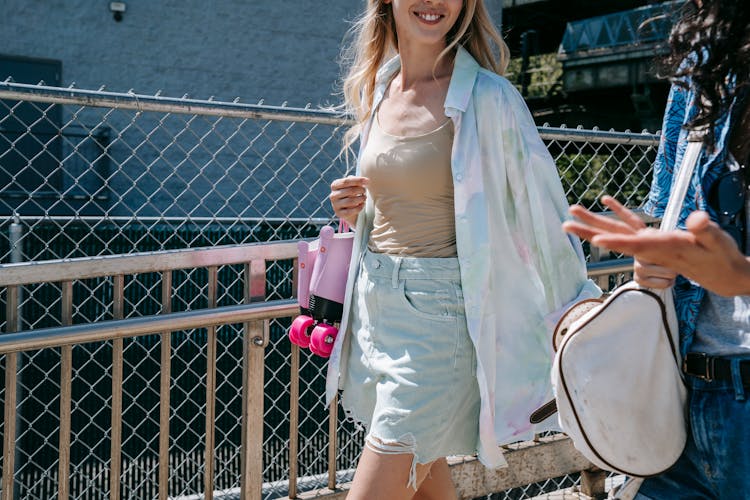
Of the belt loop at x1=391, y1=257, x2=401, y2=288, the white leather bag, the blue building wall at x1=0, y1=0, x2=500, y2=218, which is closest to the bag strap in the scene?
the white leather bag

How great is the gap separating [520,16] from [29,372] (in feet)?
78.1

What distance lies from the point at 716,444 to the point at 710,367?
12 cm

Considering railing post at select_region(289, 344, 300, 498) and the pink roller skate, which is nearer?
the pink roller skate

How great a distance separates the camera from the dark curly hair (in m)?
1.23

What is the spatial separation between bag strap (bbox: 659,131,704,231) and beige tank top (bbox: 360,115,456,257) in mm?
918

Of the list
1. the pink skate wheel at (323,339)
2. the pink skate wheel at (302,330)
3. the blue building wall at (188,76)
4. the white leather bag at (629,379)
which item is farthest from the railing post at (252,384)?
the blue building wall at (188,76)

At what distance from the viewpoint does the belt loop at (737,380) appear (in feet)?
4.05

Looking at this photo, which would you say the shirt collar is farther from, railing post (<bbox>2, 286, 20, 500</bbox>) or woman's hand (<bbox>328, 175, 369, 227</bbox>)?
railing post (<bbox>2, 286, 20, 500</bbox>)

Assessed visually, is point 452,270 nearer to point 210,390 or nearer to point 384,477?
point 384,477

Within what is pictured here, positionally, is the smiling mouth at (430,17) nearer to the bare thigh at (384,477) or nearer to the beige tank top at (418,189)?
the beige tank top at (418,189)

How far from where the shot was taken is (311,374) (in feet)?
17.0

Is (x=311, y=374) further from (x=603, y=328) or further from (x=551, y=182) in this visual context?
(x=603, y=328)

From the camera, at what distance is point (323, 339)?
2.42 m

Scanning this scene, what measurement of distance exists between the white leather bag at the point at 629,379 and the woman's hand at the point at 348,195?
1101mm
